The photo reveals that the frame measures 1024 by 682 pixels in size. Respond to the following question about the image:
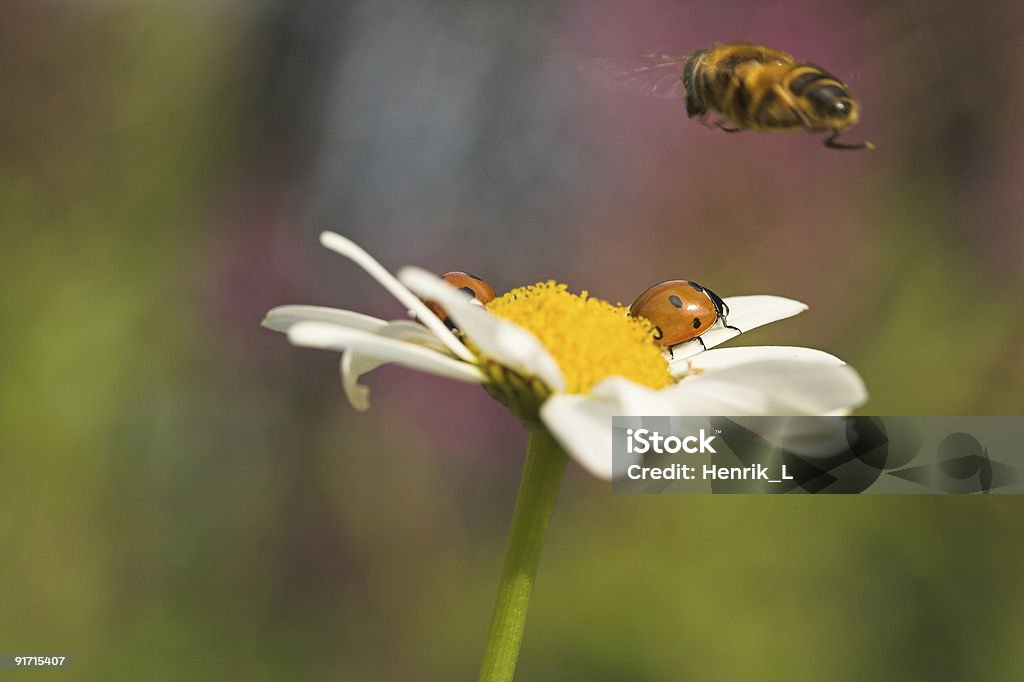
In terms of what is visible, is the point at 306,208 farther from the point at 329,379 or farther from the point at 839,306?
the point at 839,306

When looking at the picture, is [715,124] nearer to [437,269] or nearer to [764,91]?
[764,91]

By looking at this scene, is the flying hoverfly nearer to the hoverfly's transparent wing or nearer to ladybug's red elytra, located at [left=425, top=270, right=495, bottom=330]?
the hoverfly's transparent wing

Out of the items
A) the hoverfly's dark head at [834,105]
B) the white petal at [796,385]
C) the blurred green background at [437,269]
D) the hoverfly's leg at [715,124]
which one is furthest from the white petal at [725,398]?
the blurred green background at [437,269]

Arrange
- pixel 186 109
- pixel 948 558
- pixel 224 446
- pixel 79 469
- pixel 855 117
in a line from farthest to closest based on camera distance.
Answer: pixel 186 109 < pixel 224 446 < pixel 79 469 < pixel 948 558 < pixel 855 117

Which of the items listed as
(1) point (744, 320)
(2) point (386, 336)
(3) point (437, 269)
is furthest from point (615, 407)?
(3) point (437, 269)

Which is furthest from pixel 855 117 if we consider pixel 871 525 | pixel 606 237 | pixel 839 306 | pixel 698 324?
pixel 606 237
